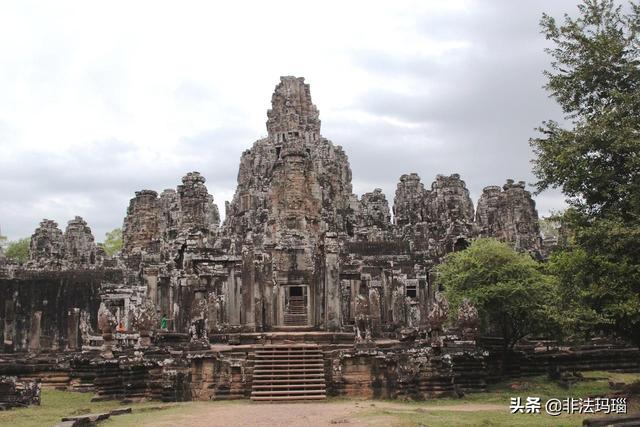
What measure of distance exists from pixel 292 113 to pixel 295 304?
2084 centimetres

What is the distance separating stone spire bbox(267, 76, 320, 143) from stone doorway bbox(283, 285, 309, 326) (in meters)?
19.2

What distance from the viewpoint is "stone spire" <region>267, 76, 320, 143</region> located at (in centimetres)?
4797

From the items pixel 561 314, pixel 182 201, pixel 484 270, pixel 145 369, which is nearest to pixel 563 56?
pixel 561 314

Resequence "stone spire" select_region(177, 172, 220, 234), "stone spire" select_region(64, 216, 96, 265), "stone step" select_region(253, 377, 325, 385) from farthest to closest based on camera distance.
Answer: "stone spire" select_region(64, 216, 96, 265) → "stone spire" select_region(177, 172, 220, 234) → "stone step" select_region(253, 377, 325, 385)

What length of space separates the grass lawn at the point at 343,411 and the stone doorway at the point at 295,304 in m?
10.9

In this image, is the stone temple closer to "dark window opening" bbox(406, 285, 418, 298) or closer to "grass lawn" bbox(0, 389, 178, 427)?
"dark window opening" bbox(406, 285, 418, 298)

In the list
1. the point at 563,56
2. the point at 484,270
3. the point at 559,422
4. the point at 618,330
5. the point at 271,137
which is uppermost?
the point at 271,137

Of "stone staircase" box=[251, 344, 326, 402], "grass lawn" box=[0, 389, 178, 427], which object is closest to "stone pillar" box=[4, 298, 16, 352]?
"grass lawn" box=[0, 389, 178, 427]

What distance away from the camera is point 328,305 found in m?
23.8

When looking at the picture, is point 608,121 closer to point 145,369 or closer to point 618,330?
point 618,330

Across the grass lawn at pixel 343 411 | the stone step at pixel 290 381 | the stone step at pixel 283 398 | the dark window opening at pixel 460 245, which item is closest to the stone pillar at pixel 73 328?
the grass lawn at pixel 343 411

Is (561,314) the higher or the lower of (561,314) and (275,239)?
the lower

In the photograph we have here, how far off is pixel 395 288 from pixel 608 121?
17.4m

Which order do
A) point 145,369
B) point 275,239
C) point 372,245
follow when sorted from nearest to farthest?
1. point 145,369
2. point 275,239
3. point 372,245
